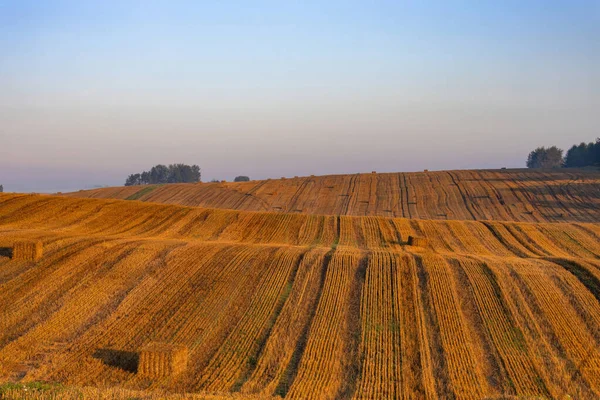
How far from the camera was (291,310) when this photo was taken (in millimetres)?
23188

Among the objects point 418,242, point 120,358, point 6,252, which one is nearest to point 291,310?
point 120,358

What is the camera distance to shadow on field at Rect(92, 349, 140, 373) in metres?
18.1

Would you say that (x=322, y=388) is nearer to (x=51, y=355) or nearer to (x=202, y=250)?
(x=51, y=355)

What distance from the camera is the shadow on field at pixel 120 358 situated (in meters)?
18.1

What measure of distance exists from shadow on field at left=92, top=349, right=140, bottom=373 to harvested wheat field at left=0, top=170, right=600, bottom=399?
0.06 metres

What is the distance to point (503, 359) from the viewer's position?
19.7 m

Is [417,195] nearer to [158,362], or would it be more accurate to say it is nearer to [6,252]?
[6,252]

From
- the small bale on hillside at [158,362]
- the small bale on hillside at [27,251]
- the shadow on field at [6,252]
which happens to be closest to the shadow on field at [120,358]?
the small bale on hillside at [158,362]

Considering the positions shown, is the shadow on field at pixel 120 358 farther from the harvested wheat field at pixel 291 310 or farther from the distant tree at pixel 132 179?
the distant tree at pixel 132 179

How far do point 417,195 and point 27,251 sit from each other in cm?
4442

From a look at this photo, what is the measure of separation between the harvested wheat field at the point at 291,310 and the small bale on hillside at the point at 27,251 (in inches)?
3.2

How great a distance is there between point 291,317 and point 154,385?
6.70 meters

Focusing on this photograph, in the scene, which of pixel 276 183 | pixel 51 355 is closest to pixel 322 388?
pixel 51 355

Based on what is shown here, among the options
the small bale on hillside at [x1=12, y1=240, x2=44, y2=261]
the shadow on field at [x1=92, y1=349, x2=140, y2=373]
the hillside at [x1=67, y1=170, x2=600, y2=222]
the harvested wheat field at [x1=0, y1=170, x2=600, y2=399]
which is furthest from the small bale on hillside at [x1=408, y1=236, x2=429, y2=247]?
the hillside at [x1=67, y1=170, x2=600, y2=222]
